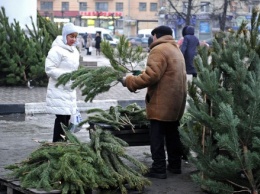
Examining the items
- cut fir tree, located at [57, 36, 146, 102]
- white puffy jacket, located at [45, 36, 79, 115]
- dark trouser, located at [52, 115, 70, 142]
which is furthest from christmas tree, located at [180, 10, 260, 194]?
dark trouser, located at [52, 115, 70, 142]

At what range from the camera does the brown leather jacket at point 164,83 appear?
8.02 m

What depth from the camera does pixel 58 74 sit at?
31.4 ft

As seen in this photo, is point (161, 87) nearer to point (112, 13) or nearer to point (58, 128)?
point (58, 128)

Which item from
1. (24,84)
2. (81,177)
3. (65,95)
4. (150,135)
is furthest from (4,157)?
(24,84)

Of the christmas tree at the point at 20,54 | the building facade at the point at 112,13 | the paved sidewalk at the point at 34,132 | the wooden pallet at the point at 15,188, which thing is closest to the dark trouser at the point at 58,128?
the paved sidewalk at the point at 34,132

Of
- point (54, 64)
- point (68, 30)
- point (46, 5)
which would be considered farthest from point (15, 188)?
point (46, 5)

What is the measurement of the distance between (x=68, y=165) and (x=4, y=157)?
300cm

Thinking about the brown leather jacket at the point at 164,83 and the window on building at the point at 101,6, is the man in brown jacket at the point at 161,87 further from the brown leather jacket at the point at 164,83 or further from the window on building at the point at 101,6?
the window on building at the point at 101,6

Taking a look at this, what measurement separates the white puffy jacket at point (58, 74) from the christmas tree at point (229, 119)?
8.56ft

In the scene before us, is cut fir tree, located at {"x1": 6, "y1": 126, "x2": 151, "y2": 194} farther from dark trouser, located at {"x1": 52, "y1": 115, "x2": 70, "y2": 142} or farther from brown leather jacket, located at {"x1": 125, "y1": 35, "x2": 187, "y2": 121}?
dark trouser, located at {"x1": 52, "y1": 115, "x2": 70, "y2": 142}

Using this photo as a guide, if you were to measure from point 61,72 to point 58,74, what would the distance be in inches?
2.3

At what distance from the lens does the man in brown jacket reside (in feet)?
26.3

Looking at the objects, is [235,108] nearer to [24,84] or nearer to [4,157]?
[4,157]

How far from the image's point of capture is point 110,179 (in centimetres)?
724
